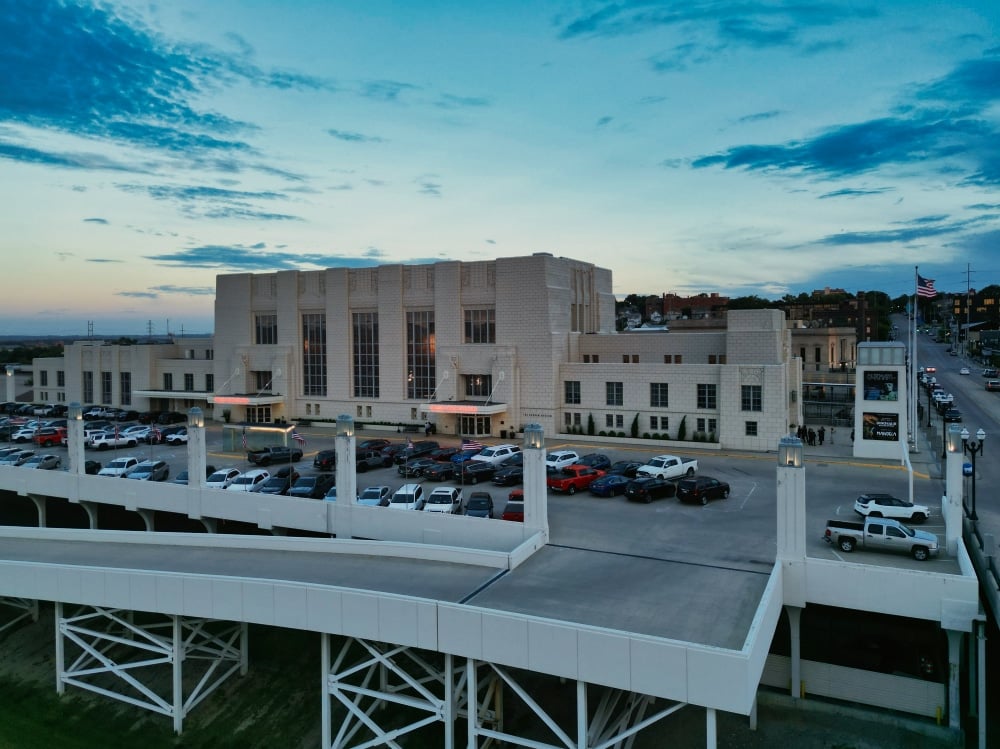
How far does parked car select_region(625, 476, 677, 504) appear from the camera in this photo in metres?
34.8

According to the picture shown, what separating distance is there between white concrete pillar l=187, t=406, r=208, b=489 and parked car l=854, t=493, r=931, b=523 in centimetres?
2926

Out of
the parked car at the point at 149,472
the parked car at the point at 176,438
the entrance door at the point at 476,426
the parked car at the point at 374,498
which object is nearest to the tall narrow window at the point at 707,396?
the entrance door at the point at 476,426

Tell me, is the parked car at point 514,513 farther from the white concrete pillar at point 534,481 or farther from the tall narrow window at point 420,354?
the tall narrow window at point 420,354

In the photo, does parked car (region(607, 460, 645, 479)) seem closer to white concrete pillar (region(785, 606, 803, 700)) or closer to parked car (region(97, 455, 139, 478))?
white concrete pillar (region(785, 606, 803, 700))

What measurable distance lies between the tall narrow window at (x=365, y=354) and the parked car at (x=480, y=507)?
3398cm

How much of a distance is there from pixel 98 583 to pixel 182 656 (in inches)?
148

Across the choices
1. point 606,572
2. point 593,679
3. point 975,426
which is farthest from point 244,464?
point 975,426

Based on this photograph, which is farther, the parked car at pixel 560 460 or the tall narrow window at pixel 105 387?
the tall narrow window at pixel 105 387

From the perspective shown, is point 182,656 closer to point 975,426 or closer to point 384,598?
point 384,598

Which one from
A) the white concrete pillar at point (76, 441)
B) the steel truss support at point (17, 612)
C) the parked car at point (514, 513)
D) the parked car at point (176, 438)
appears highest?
the white concrete pillar at point (76, 441)

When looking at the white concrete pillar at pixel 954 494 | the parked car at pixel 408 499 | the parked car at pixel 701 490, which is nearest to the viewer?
the white concrete pillar at pixel 954 494

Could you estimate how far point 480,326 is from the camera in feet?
203

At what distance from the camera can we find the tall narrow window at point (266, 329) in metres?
70.6

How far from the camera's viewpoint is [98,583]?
25234mm
